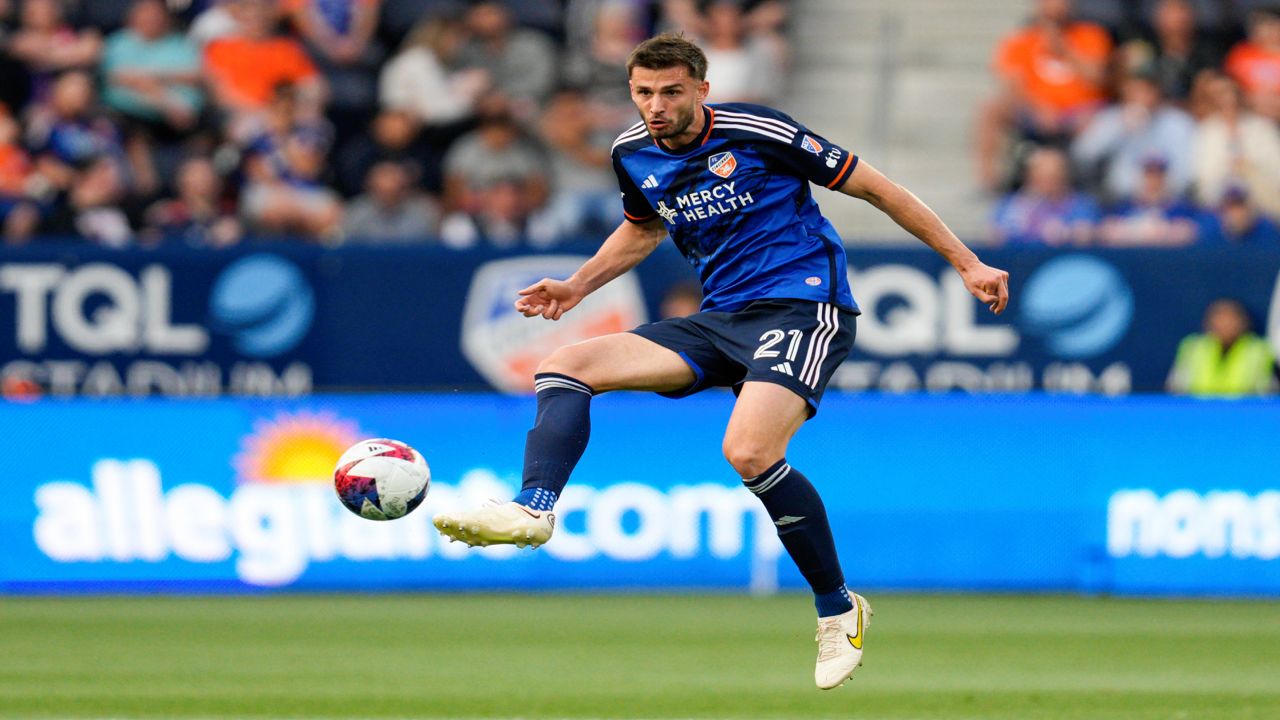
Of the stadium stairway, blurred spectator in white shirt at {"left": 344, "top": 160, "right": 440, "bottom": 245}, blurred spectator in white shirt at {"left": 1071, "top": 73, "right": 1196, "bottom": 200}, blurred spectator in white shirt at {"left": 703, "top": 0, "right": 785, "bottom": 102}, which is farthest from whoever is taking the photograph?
the stadium stairway

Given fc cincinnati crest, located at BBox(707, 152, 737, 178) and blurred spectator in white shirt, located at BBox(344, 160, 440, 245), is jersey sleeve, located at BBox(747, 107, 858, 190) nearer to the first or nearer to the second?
fc cincinnati crest, located at BBox(707, 152, 737, 178)

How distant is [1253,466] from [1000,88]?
5.27m

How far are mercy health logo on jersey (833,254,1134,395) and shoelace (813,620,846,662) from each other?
7537mm

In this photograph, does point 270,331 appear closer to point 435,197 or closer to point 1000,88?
point 435,197

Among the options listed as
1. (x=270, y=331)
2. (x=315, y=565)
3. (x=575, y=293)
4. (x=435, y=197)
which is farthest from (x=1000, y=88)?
(x=575, y=293)

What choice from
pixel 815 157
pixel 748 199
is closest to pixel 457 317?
pixel 748 199

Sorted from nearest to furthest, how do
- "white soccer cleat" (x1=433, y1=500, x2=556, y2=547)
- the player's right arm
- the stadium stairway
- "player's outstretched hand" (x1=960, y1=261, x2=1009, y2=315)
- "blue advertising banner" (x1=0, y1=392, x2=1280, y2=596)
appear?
"white soccer cleat" (x1=433, y1=500, x2=556, y2=547) → "player's outstretched hand" (x1=960, y1=261, x2=1009, y2=315) → the player's right arm → "blue advertising banner" (x1=0, y1=392, x2=1280, y2=596) → the stadium stairway

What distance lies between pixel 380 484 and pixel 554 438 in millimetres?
631

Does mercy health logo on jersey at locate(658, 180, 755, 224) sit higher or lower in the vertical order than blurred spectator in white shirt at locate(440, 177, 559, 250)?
lower

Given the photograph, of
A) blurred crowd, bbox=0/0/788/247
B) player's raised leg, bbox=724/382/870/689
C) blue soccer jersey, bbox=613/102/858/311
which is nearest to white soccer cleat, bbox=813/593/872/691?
player's raised leg, bbox=724/382/870/689

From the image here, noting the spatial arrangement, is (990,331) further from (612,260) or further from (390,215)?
(612,260)

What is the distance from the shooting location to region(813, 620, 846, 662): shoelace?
24.6 feet

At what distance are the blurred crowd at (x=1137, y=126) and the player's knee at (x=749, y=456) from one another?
27.4 feet

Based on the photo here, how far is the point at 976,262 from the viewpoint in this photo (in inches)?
281
